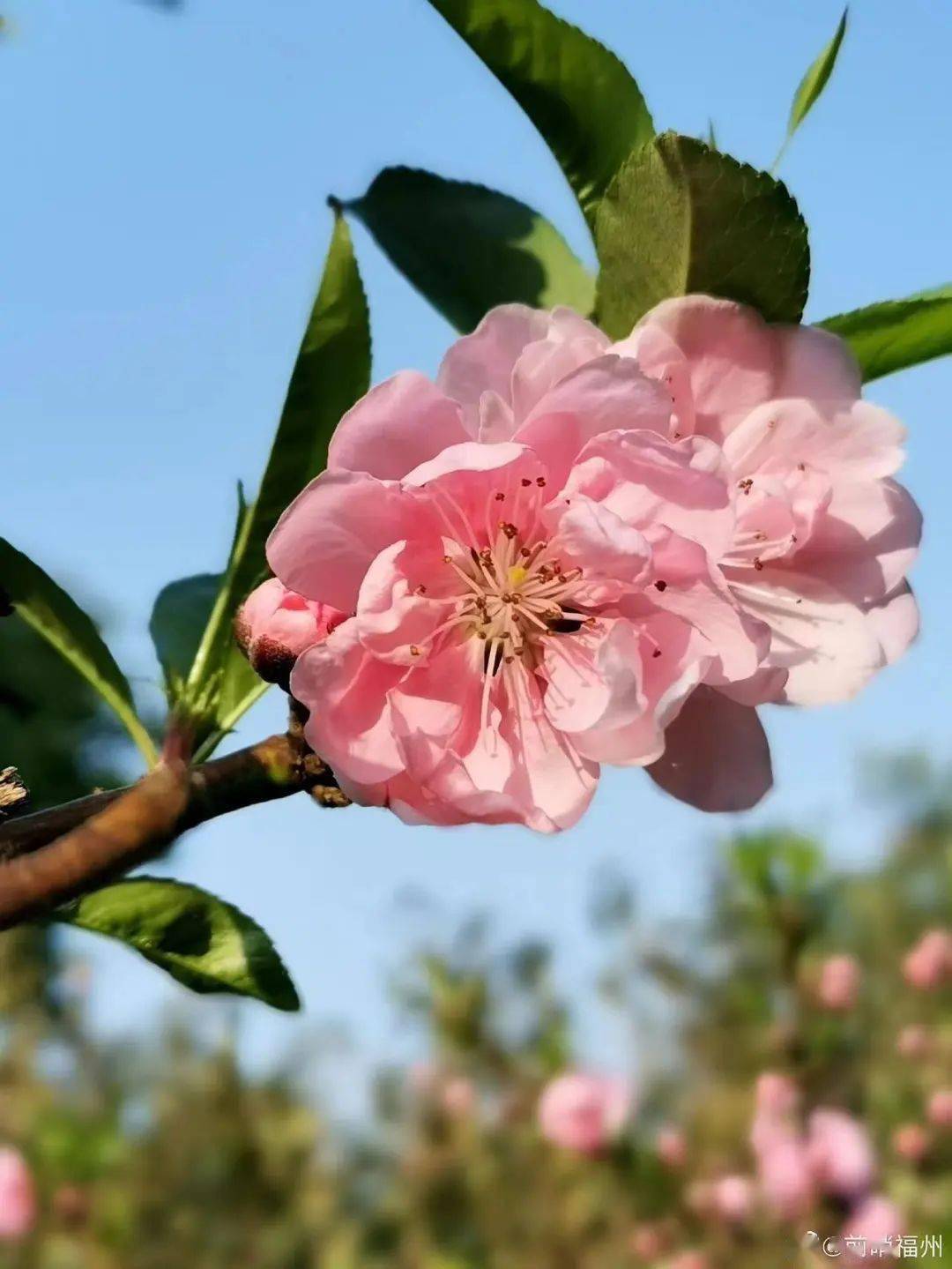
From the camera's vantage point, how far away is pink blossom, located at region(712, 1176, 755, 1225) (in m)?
2.53

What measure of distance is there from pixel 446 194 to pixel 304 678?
0.28 m

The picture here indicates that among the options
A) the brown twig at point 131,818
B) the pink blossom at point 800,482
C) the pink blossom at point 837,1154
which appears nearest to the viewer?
the brown twig at point 131,818

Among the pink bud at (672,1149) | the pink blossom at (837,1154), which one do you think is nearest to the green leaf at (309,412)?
the pink blossom at (837,1154)

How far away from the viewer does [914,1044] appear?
9.48 feet

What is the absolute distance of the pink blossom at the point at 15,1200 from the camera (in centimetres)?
282

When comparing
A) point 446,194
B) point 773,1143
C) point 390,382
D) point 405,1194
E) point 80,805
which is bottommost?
point 405,1194

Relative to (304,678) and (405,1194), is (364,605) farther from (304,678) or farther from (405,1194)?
(405,1194)

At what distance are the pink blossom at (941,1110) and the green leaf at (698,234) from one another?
2.62 metres

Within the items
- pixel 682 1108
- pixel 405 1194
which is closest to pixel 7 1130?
pixel 405 1194

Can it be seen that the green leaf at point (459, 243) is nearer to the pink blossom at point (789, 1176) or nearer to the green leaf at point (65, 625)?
the green leaf at point (65, 625)

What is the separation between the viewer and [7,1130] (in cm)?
332

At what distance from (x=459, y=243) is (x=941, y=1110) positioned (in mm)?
2635

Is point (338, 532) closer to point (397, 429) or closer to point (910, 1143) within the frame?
point (397, 429)

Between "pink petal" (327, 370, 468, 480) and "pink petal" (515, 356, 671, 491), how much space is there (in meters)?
0.03
